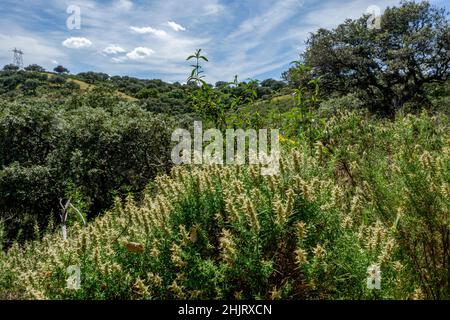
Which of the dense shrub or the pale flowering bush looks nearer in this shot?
the pale flowering bush

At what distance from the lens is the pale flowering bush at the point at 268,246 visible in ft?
6.30

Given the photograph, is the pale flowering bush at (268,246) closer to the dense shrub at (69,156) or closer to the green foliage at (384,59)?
the dense shrub at (69,156)

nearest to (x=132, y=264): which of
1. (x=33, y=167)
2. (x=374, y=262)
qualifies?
(x=374, y=262)

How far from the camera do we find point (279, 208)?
6.53 feet

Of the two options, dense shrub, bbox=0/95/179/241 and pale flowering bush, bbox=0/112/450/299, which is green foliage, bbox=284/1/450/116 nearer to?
dense shrub, bbox=0/95/179/241

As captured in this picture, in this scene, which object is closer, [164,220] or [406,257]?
[406,257]

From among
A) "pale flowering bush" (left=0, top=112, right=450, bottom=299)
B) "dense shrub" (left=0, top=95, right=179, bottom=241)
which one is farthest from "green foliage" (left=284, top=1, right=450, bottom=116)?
"pale flowering bush" (left=0, top=112, right=450, bottom=299)

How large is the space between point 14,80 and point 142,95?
14.2 m

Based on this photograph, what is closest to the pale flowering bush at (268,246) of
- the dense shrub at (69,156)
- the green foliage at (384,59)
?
the dense shrub at (69,156)

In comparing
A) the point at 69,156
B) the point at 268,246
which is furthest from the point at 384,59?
the point at 268,246

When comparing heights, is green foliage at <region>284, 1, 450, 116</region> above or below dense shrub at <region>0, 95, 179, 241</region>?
above

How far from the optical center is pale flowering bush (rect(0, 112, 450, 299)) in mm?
1919

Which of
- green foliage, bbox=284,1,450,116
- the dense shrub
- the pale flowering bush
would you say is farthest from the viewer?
green foliage, bbox=284,1,450,116
